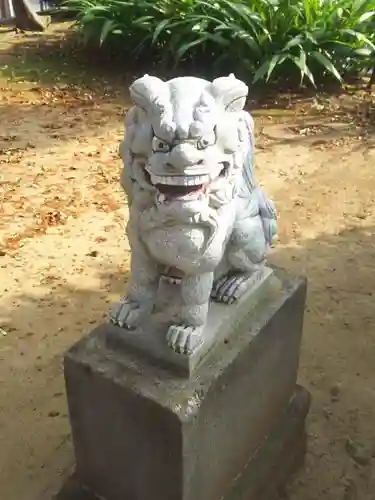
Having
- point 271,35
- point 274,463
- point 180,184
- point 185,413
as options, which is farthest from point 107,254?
point 271,35

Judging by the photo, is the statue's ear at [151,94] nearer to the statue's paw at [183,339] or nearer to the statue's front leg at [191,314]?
the statue's front leg at [191,314]

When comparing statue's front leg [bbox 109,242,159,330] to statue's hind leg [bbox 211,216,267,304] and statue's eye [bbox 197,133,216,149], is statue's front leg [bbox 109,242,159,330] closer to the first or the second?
statue's hind leg [bbox 211,216,267,304]

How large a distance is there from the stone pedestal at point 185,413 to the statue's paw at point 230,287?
0.18ft

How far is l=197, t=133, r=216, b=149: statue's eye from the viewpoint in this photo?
5.56ft

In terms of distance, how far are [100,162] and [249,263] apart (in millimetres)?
3475

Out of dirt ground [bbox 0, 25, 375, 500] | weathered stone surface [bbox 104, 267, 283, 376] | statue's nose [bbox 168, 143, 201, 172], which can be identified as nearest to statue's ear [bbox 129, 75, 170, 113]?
statue's nose [bbox 168, 143, 201, 172]

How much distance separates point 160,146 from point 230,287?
63 centimetres

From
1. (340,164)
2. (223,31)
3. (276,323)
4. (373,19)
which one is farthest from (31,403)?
(373,19)

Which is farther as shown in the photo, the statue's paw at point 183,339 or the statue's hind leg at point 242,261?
the statue's hind leg at point 242,261

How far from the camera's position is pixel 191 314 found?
1958 mm

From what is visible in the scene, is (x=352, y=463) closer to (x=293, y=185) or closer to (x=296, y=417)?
(x=296, y=417)

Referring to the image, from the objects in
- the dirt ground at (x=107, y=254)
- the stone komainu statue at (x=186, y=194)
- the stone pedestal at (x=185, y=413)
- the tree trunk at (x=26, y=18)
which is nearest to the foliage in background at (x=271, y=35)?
the dirt ground at (x=107, y=254)

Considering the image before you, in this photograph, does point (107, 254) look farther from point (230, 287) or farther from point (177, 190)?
point (177, 190)

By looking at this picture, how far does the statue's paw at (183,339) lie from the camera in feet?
6.34
